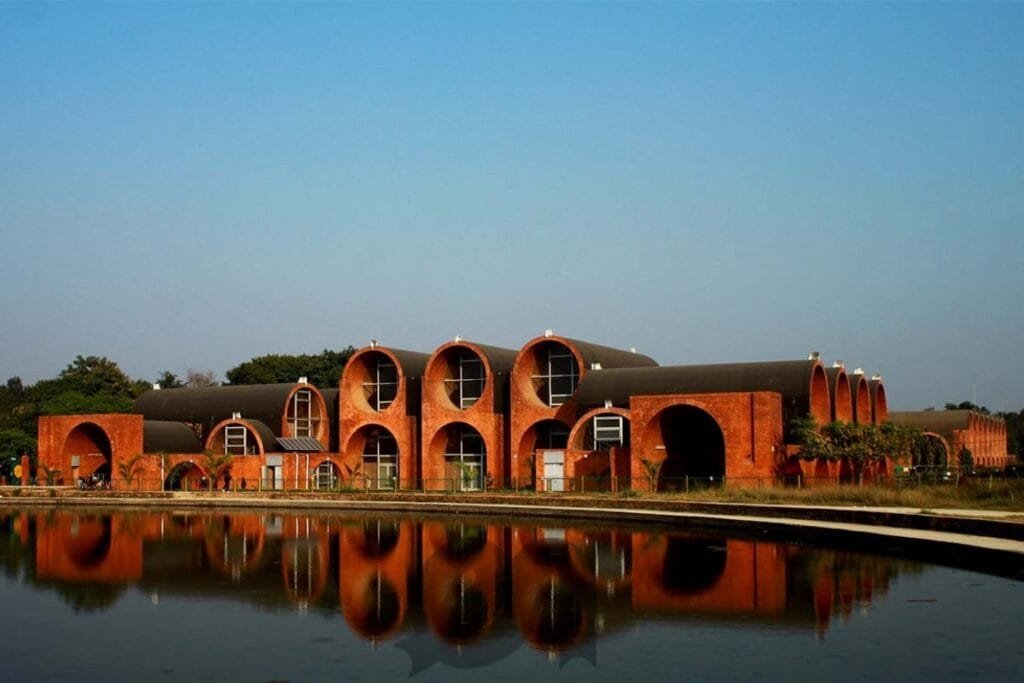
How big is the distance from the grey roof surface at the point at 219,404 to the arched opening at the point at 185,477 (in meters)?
3.34

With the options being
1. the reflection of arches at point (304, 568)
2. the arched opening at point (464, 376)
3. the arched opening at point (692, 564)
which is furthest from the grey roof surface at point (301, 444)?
the arched opening at point (692, 564)

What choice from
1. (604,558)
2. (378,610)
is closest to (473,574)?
(604,558)

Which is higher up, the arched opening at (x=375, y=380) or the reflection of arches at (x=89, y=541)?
the arched opening at (x=375, y=380)

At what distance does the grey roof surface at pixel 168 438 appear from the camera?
176 ft

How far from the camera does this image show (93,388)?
266ft

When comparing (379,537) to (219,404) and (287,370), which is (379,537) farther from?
(287,370)

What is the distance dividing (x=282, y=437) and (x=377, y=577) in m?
33.6

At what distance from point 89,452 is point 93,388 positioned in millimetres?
27255

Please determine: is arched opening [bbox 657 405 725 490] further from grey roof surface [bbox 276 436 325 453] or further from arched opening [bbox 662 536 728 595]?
grey roof surface [bbox 276 436 325 453]

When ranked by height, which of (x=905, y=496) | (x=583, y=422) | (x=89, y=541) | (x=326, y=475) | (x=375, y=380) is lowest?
(x=89, y=541)

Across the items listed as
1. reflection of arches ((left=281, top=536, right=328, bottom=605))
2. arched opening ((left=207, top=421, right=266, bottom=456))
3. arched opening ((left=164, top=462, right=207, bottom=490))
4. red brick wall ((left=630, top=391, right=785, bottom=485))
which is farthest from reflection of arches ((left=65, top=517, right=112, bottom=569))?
red brick wall ((left=630, top=391, right=785, bottom=485))

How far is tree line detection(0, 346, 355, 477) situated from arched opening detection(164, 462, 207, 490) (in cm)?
922

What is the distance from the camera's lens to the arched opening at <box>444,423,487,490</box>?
5256cm

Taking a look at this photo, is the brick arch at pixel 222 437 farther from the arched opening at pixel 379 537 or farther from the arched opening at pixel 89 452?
the arched opening at pixel 379 537
